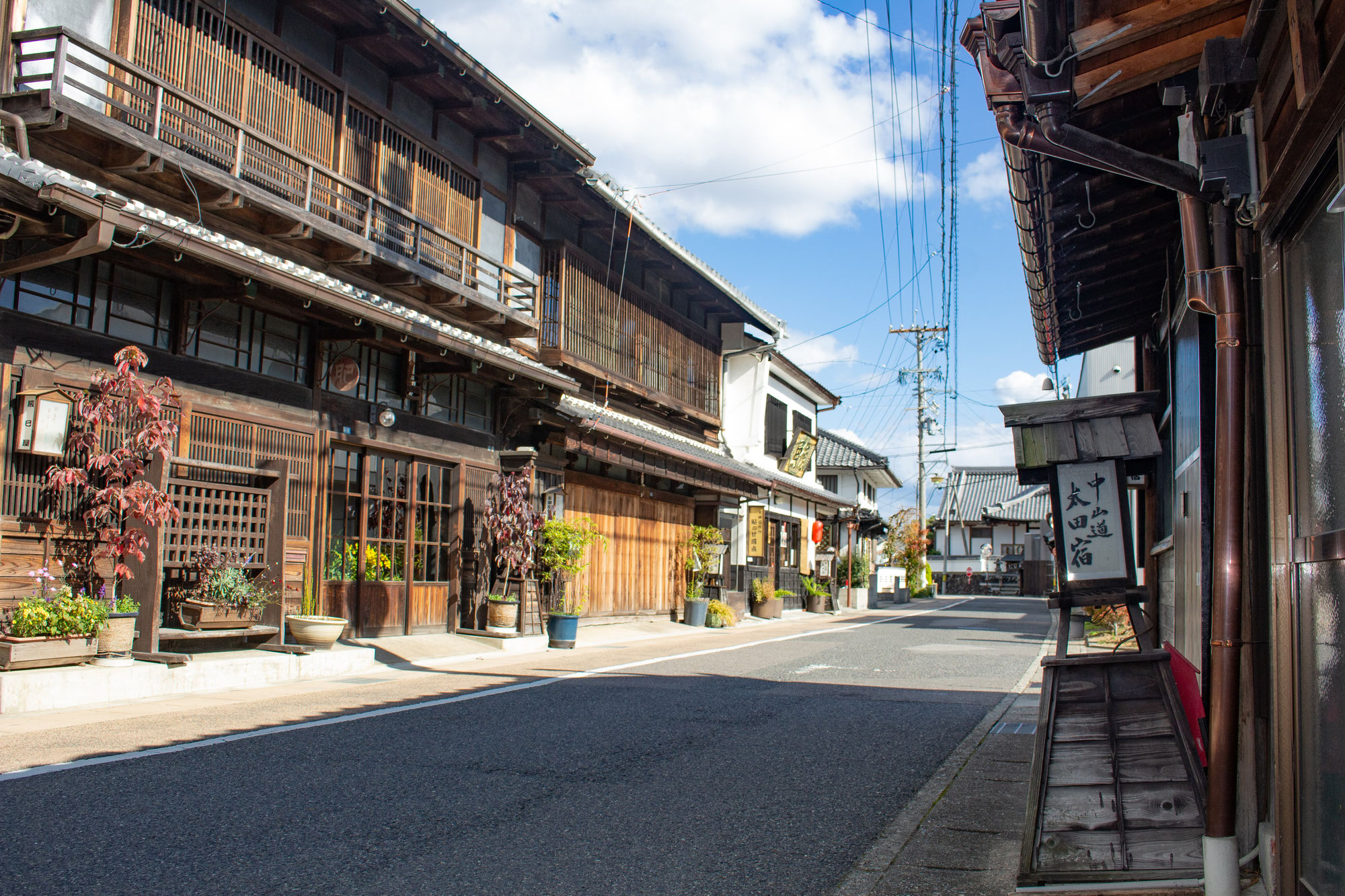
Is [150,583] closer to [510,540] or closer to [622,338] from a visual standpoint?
[510,540]

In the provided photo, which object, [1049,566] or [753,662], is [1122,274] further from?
[1049,566]

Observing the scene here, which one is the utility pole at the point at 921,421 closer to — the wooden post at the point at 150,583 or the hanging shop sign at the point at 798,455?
the hanging shop sign at the point at 798,455

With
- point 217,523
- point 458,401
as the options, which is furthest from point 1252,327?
point 458,401

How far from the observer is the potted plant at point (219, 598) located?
385 inches

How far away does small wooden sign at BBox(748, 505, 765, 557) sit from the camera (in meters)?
27.3

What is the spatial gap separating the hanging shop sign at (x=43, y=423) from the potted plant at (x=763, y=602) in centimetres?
1826

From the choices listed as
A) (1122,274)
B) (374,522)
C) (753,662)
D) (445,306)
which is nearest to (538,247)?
(445,306)

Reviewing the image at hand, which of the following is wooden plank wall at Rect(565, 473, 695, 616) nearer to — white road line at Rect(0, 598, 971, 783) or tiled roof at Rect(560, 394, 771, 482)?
tiled roof at Rect(560, 394, 771, 482)

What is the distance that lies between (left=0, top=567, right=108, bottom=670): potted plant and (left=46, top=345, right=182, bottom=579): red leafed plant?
0.57 metres

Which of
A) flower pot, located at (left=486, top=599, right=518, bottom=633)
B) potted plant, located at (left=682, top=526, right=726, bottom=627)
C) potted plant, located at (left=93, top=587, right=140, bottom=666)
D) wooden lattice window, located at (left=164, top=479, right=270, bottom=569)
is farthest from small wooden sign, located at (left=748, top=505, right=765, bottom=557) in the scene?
potted plant, located at (left=93, top=587, right=140, bottom=666)

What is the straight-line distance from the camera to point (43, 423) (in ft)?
28.1

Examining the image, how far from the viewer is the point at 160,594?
943 cm

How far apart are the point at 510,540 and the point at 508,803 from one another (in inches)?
370

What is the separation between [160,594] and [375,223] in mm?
6158
